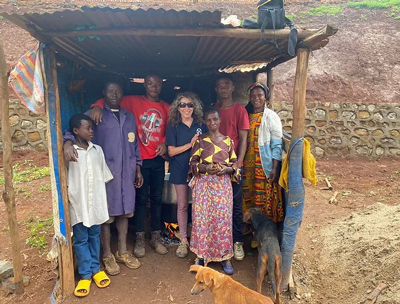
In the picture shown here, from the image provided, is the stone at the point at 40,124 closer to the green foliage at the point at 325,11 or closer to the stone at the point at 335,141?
the stone at the point at 335,141

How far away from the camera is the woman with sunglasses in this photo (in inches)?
149

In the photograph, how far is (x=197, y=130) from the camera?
3848mm

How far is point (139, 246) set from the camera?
4125 mm

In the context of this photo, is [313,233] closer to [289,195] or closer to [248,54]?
[289,195]

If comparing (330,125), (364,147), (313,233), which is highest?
(330,125)

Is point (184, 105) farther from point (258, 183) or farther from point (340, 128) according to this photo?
point (340, 128)

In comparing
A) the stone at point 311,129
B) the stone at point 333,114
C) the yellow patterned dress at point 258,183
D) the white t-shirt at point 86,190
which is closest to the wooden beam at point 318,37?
the yellow patterned dress at point 258,183

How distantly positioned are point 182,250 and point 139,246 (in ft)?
1.93

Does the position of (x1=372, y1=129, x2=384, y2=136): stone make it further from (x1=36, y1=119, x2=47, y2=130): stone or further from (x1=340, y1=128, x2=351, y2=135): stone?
(x1=36, y1=119, x2=47, y2=130): stone

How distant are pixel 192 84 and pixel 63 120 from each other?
2.49 metres

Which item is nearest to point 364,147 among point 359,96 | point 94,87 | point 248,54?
point 359,96

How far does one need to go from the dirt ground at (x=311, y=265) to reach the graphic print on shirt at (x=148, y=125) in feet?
5.17

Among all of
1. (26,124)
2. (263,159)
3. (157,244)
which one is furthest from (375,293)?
(26,124)

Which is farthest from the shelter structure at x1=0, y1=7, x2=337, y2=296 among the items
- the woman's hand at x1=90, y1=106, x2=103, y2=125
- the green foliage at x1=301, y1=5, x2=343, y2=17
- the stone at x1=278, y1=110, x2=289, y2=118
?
the green foliage at x1=301, y1=5, x2=343, y2=17
